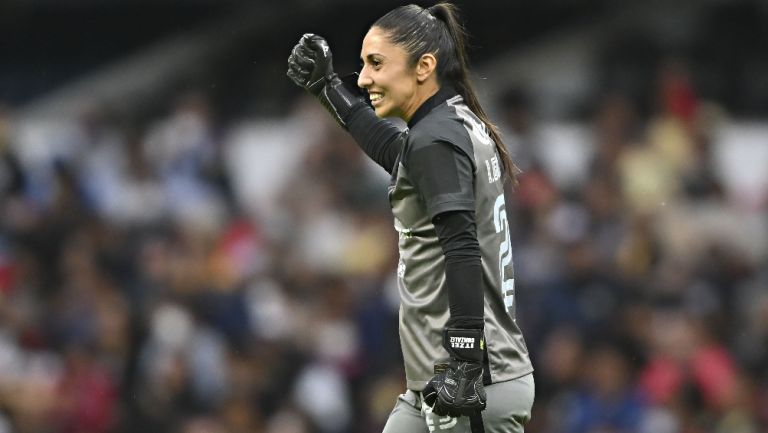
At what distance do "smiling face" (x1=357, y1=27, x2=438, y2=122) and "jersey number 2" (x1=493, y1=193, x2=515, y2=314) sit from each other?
0.35 m

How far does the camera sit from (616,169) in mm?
9945

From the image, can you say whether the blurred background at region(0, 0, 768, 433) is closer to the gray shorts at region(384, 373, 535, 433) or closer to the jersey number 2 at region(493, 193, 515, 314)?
the jersey number 2 at region(493, 193, 515, 314)

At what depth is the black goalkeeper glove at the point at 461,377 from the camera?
3.63 metres

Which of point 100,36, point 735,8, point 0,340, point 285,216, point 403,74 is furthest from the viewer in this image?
point 100,36

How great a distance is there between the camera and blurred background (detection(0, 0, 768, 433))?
862cm

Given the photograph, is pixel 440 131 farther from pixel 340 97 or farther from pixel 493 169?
pixel 340 97

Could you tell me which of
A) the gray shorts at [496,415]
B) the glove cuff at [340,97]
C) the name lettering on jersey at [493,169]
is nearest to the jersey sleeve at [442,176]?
the name lettering on jersey at [493,169]

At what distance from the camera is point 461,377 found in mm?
3648

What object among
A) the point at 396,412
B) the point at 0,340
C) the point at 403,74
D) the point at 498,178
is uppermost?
the point at 403,74

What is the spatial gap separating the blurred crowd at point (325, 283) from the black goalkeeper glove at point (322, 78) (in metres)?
4.25

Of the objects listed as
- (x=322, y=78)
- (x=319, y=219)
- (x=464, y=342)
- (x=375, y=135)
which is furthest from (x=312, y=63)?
(x=319, y=219)

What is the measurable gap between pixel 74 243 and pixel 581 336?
3515mm

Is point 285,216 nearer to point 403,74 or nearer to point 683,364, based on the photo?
point 683,364

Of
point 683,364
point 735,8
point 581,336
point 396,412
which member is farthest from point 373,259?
point 396,412
